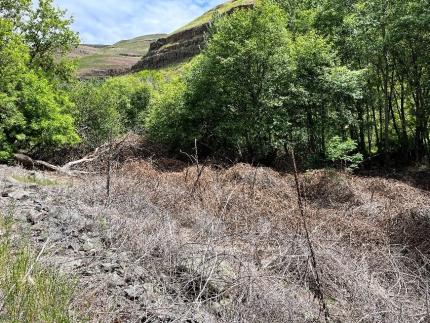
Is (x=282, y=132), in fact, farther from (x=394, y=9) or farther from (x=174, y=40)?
(x=174, y=40)

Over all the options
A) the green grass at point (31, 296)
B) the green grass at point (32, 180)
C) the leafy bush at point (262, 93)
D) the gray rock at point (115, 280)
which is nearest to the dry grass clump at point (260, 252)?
the gray rock at point (115, 280)

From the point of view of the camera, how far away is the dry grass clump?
177 inches

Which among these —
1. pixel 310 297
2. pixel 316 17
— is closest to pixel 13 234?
pixel 310 297

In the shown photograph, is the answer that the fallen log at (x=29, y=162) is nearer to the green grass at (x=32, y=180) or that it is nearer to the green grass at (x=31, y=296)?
the green grass at (x=32, y=180)

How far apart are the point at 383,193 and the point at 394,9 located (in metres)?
9.48

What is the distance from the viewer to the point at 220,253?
5.47 metres

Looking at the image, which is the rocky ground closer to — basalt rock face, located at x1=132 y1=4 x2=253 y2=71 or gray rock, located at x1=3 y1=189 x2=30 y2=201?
gray rock, located at x1=3 y1=189 x2=30 y2=201

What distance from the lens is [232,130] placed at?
1911cm

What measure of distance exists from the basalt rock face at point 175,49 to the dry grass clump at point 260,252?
305 feet

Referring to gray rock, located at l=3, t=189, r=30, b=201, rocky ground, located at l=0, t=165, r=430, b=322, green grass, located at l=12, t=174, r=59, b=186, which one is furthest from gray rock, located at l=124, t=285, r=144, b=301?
green grass, located at l=12, t=174, r=59, b=186

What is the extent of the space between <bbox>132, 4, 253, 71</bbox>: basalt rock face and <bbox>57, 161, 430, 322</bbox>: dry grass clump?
9308 centimetres

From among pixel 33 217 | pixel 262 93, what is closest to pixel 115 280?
pixel 33 217

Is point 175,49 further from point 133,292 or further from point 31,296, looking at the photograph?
point 31,296

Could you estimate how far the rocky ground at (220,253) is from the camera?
14.4 ft
